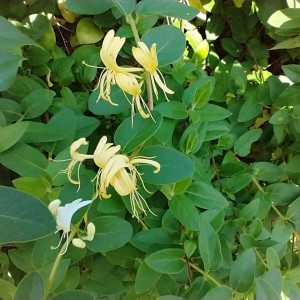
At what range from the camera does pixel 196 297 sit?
47 centimetres

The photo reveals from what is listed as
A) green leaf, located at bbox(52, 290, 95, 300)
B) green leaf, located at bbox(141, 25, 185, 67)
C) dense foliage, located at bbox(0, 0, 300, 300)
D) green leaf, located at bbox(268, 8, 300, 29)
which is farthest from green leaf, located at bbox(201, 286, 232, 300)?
green leaf, located at bbox(268, 8, 300, 29)

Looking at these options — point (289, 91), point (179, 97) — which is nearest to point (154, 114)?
point (179, 97)

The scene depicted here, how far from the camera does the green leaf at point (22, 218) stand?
0.35 metres

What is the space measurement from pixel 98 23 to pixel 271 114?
233 millimetres

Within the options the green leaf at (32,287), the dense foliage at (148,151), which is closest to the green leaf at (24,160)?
the dense foliage at (148,151)

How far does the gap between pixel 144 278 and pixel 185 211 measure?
8 cm

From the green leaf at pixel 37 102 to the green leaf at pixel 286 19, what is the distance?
0.28 meters

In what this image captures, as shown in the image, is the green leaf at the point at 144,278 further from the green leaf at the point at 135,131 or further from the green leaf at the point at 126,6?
the green leaf at the point at 126,6

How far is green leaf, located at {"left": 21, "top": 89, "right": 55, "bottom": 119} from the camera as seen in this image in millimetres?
500

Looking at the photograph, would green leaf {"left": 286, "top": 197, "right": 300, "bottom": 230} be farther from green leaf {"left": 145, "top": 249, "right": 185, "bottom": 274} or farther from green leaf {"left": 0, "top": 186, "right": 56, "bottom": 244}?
green leaf {"left": 0, "top": 186, "right": 56, "bottom": 244}

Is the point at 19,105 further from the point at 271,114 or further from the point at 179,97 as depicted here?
the point at 271,114

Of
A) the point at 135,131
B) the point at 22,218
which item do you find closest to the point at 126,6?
the point at 135,131

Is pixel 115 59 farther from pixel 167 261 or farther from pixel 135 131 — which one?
pixel 167 261

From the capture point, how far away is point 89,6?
51 cm
